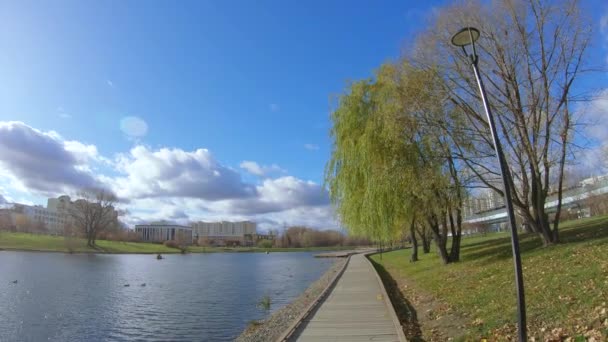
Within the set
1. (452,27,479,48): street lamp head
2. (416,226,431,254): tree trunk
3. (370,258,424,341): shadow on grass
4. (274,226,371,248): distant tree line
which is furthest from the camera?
(274,226,371,248): distant tree line

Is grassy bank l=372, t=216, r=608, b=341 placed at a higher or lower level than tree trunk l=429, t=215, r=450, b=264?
lower

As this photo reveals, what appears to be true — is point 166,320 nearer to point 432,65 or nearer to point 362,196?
point 362,196

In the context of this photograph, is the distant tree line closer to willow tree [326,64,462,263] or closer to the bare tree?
the bare tree

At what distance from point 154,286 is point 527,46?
27218mm

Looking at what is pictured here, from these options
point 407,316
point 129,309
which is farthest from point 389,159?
point 129,309

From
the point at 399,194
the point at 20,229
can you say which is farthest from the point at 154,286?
the point at 20,229

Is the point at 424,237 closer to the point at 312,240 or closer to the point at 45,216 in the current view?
the point at 312,240

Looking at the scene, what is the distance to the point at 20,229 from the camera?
12950cm

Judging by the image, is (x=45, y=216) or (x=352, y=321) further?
(x=45, y=216)

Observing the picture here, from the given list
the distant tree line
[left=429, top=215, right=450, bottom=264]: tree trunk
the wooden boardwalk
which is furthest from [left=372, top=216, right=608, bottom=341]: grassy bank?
the distant tree line

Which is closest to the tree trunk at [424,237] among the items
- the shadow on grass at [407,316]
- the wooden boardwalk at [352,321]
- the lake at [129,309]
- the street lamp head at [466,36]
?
the lake at [129,309]

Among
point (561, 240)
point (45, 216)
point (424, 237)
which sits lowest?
point (561, 240)

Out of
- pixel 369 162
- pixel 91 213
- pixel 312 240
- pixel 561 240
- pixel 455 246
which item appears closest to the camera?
pixel 561 240

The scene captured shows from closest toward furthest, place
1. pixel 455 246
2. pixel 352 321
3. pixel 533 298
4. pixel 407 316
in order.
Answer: pixel 533 298
pixel 352 321
pixel 407 316
pixel 455 246
